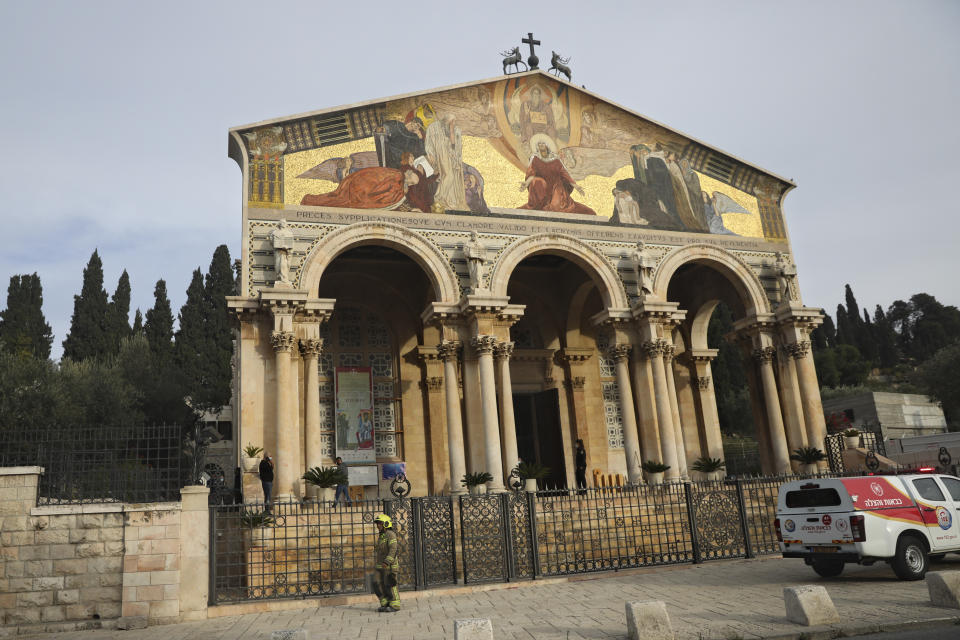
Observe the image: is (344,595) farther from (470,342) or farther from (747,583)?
(470,342)

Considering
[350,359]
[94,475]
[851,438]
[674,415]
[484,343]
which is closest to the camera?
[94,475]

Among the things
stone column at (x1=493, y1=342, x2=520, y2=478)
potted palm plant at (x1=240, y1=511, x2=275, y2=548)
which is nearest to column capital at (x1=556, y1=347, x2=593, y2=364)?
stone column at (x1=493, y1=342, x2=520, y2=478)

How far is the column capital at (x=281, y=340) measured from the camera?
15.6m

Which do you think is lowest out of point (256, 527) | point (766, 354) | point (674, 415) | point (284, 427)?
point (256, 527)

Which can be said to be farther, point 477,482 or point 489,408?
point 489,408

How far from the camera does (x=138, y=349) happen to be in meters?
38.8

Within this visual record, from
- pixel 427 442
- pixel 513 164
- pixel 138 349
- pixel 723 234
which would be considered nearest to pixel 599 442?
pixel 427 442

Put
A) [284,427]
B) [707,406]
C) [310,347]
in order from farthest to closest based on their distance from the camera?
[707,406] < [310,347] < [284,427]

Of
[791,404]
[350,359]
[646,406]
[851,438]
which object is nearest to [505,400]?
[646,406]

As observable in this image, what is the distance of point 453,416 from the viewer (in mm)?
17234

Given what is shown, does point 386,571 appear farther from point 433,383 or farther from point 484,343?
point 433,383

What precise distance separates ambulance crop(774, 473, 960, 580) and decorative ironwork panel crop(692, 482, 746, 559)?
2626mm

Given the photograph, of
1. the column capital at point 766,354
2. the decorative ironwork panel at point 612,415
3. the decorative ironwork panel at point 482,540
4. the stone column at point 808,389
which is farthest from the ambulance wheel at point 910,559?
the decorative ironwork panel at point 612,415

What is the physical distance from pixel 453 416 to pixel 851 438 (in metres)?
11.3
